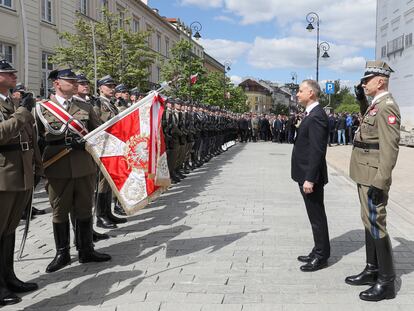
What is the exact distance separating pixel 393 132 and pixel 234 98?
64.4 m

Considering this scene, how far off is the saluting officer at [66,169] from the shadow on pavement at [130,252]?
27cm

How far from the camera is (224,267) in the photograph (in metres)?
5.28

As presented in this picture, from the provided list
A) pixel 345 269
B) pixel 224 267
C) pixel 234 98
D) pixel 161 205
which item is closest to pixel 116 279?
pixel 224 267

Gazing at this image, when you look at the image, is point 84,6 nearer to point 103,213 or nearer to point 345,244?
point 103,213

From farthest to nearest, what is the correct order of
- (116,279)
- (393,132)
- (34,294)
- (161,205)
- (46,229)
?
(161,205), (46,229), (116,279), (34,294), (393,132)

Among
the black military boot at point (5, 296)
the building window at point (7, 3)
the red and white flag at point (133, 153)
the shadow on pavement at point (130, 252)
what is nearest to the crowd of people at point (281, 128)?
the building window at point (7, 3)

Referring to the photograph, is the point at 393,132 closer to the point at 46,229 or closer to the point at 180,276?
the point at 180,276

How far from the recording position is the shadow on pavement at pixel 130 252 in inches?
177

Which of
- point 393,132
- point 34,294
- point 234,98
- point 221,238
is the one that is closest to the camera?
point 393,132

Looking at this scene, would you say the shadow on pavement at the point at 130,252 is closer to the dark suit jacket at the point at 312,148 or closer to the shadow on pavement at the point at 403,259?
the dark suit jacket at the point at 312,148

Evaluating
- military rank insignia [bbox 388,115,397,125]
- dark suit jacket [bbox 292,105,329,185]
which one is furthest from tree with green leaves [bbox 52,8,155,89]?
military rank insignia [bbox 388,115,397,125]

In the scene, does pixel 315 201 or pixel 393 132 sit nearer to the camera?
pixel 393 132

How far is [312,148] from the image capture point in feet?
16.5

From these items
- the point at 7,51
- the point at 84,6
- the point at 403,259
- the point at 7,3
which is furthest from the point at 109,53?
the point at 403,259
